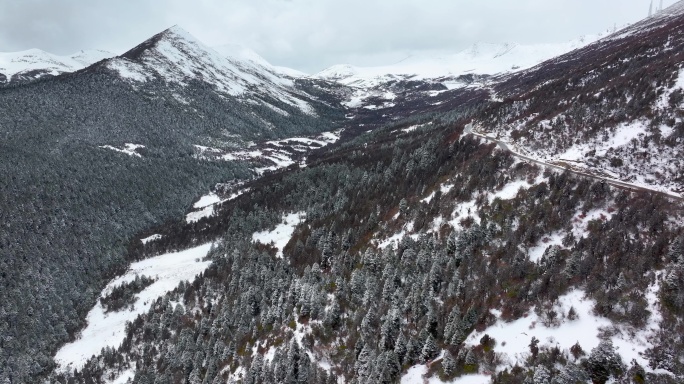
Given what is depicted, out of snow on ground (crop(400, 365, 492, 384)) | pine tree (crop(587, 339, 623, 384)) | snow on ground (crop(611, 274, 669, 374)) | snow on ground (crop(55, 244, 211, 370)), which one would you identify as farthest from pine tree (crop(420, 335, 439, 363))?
snow on ground (crop(55, 244, 211, 370))

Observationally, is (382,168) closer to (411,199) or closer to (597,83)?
(411,199)

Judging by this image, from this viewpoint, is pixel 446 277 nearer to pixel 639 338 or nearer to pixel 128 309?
pixel 639 338

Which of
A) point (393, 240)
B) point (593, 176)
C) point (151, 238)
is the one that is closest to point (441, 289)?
point (393, 240)

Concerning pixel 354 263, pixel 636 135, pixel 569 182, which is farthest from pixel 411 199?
pixel 636 135

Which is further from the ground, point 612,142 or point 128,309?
point 612,142

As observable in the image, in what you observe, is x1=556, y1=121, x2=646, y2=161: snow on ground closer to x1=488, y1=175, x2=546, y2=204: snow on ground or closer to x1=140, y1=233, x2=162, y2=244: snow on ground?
x1=488, y1=175, x2=546, y2=204: snow on ground

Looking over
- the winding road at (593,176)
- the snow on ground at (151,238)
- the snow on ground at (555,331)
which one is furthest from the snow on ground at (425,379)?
the snow on ground at (151,238)

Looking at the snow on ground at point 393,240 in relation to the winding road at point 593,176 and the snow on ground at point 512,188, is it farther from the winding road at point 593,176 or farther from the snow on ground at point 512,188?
the winding road at point 593,176
